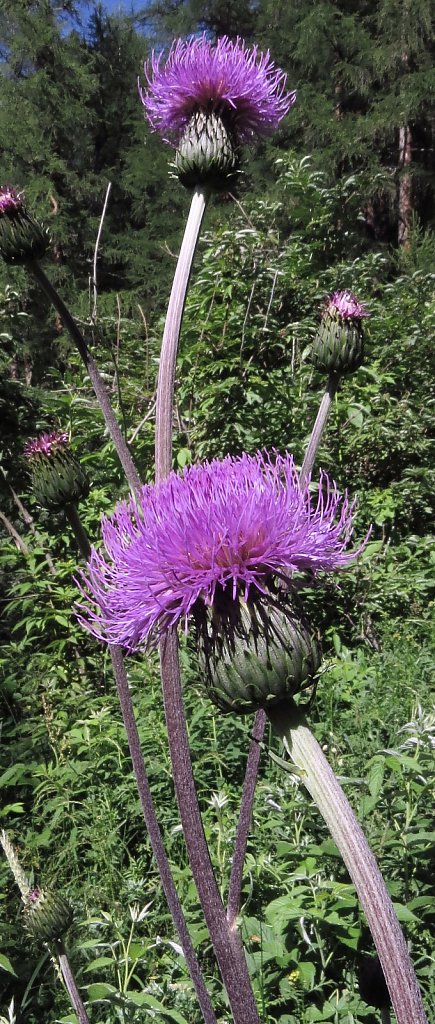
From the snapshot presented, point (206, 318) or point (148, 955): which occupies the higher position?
point (206, 318)

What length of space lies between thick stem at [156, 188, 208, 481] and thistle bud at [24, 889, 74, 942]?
122 cm

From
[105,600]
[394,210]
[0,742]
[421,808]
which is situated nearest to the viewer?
[105,600]

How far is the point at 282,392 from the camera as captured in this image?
5.58m

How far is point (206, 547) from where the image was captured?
1391 mm

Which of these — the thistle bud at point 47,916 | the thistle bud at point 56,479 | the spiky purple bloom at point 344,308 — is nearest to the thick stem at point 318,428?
the spiky purple bloom at point 344,308

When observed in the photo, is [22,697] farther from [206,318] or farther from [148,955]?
[206,318]

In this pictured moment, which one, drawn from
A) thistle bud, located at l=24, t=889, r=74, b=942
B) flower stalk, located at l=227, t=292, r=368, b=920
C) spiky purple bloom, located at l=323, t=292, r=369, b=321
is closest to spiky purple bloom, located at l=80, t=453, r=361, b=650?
flower stalk, located at l=227, t=292, r=368, b=920

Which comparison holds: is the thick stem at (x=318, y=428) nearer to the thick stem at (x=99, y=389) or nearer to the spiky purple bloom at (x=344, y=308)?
the spiky purple bloom at (x=344, y=308)

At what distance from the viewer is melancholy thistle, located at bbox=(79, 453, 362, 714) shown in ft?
4.50

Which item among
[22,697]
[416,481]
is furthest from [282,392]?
[22,697]

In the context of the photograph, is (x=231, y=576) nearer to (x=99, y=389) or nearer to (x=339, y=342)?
(x=99, y=389)

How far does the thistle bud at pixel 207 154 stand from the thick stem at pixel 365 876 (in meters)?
1.93

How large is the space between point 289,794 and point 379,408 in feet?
12.5

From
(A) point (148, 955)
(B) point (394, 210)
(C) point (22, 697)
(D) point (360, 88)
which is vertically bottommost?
(A) point (148, 955)
